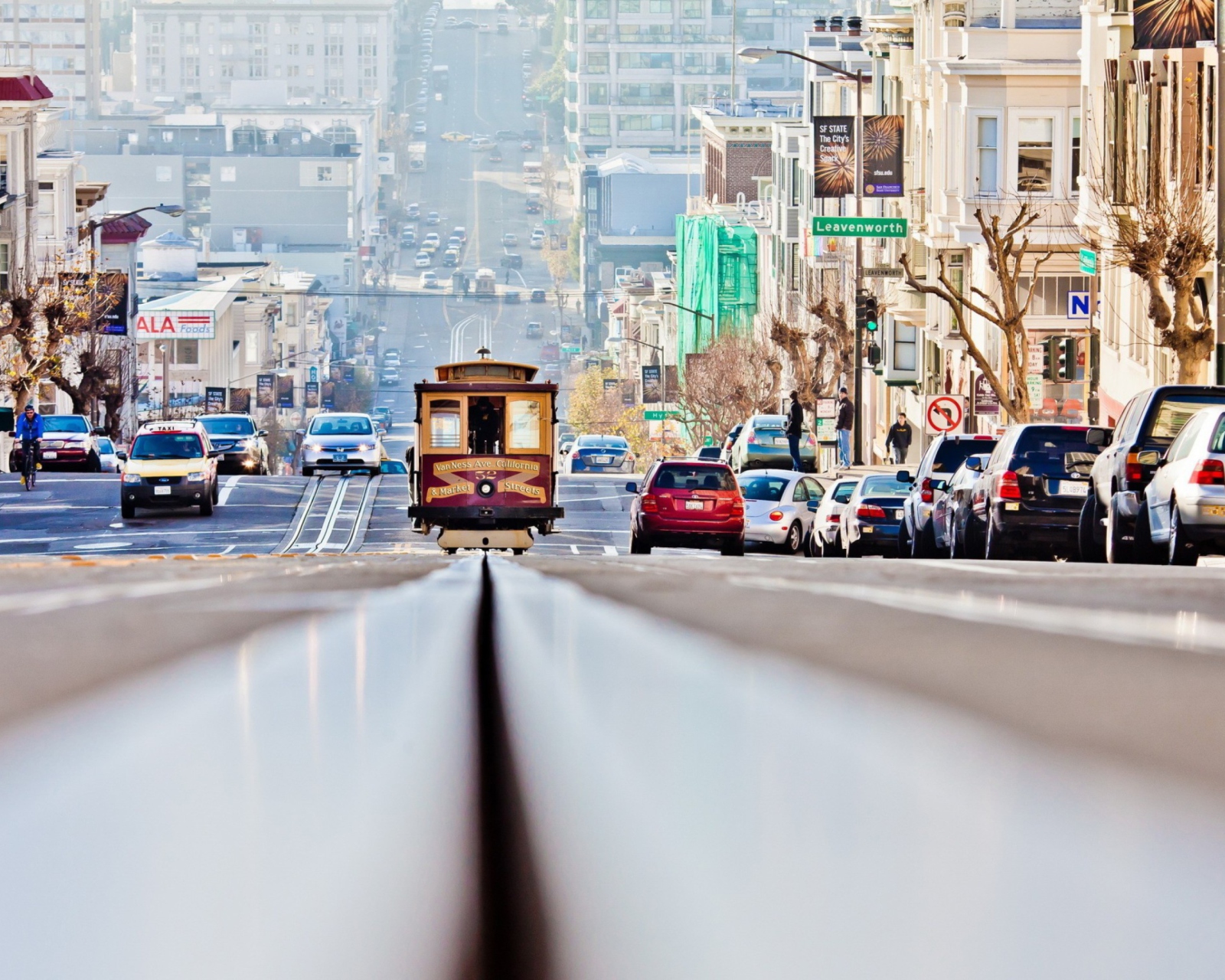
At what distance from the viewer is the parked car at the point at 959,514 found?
21859 millimetres

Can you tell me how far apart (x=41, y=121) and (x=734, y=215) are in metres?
42.2

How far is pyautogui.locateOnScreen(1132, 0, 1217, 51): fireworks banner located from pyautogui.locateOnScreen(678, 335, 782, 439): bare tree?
50634mm

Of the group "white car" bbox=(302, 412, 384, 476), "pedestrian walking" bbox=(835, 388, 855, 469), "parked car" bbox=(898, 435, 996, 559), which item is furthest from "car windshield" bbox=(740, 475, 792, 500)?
"white car" bbox=(302, 412, 384, 476)

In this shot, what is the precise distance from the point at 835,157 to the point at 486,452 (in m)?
25.1

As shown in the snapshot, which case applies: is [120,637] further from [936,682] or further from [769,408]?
[769,408]

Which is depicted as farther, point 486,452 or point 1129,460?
point 486,452

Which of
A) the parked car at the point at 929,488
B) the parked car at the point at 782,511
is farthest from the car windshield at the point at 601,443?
the parked car at the point at 929,488

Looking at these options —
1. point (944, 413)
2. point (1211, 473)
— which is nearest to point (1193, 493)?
point (1211, 473)

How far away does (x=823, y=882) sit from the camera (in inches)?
69.9

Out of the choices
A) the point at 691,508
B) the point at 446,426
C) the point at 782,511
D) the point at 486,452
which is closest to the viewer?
the point at 691,508

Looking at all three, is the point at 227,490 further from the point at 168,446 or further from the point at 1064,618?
the point at 1064,618

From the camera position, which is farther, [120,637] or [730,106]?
[730,106]

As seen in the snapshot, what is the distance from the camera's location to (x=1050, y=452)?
67.6ft

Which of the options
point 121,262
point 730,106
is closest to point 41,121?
point 121,262
